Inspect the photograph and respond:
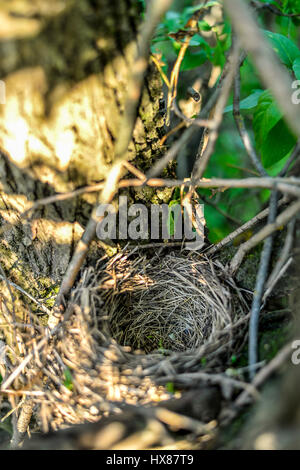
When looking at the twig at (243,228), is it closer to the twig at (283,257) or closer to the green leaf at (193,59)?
the twig at (283,257)

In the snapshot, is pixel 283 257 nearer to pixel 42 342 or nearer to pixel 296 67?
pixel 296 67

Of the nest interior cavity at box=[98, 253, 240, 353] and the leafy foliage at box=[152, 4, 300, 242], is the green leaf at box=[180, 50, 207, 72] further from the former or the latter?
the nest interior cavity at box=[98, 253, 240, 353]

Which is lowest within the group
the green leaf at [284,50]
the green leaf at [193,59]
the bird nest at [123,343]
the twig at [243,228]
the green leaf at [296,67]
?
the bird nest at [123,343]

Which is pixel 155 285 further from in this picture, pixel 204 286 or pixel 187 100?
pixel 187 100

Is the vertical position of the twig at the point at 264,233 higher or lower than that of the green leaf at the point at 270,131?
lower

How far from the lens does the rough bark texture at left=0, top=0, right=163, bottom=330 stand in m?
0.75

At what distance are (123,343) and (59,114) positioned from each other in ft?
2.84

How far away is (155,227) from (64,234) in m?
0.33

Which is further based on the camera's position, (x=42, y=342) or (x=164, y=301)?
(x=164, y=301)

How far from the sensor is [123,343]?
1305mm

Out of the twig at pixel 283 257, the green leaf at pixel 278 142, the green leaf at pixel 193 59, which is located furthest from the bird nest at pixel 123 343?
the green leaf at pixel 193 59

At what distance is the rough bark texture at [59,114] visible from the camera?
751 mm

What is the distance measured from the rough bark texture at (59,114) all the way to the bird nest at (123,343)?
19 centimetres

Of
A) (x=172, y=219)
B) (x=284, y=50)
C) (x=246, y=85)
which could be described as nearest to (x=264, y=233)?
(x=172, y=219)
